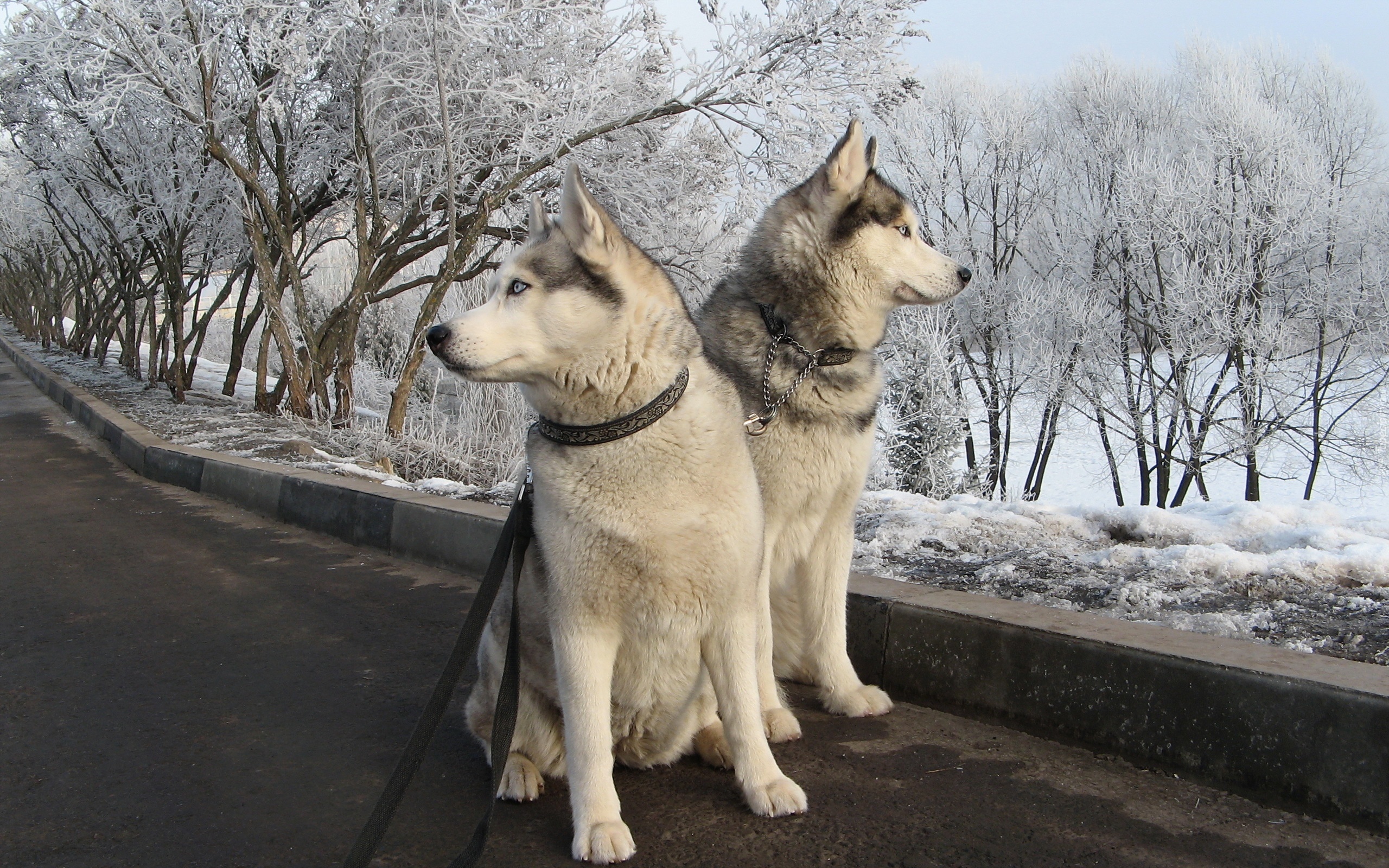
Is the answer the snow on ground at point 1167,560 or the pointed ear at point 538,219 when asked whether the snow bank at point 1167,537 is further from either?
the pointed ear at point 538,219

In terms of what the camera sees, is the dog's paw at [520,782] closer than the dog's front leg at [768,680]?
Yes

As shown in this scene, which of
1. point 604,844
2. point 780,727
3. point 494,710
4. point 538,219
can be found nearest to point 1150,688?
point 780,727

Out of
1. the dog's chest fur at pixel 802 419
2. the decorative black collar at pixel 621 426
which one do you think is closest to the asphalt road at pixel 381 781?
the dog's chest fur at pixel 802 419

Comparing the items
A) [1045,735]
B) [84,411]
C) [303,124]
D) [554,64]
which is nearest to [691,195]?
[554,64]

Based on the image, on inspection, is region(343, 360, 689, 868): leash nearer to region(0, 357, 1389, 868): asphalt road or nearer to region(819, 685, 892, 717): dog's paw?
region(0, 357, 1389, 868): asphalt road

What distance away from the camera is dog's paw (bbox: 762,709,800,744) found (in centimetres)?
342

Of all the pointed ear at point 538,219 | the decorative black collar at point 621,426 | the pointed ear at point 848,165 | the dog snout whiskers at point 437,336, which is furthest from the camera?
the pointed ear at point 848,165

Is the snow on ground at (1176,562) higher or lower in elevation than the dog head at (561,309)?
lower

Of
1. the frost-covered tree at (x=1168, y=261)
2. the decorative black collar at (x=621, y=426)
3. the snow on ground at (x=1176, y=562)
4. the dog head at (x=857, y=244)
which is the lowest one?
the snow on ground at (x=1176, y=562)

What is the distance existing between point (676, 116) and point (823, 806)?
13.1 metres

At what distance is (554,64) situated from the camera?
44.9 feet

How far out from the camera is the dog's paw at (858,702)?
3672 mm

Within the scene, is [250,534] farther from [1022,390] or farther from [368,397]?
[1022,390]

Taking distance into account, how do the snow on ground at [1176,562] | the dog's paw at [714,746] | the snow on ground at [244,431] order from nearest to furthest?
the dog's paw at [714,746] < the snow on ground at [1176,562] < the snow on ground at [244,431]
